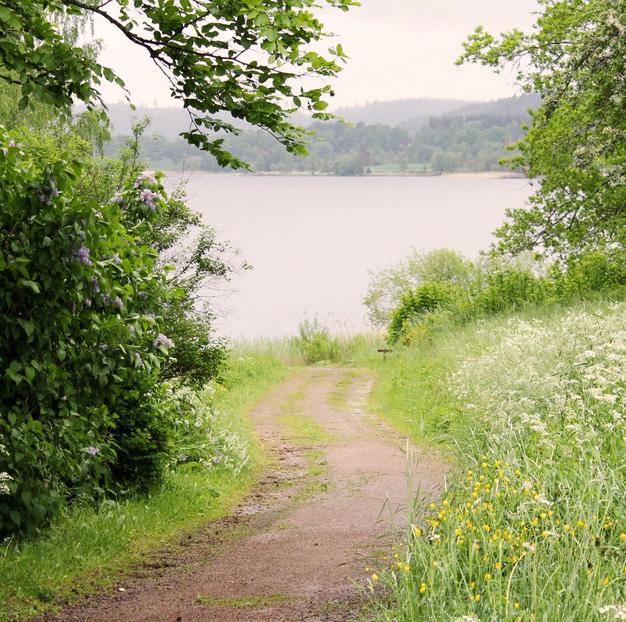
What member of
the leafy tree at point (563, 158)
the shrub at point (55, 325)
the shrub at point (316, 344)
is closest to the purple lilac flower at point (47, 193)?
the shrub at point (55, 325)

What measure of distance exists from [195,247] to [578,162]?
7.26 metres

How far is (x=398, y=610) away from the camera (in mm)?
4848

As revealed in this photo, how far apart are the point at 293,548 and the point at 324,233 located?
83622 mm

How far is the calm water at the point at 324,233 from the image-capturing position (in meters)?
35.9

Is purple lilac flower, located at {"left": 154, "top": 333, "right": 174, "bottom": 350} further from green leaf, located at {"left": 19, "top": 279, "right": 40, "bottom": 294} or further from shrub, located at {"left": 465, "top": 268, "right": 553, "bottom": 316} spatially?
shrub, located at {"left": 465, "top": 268, "right": 553, "bottom": 316}

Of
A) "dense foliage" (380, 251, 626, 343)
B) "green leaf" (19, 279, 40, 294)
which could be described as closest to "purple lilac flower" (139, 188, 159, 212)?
"green leaf" (19, 279, 40, 294)

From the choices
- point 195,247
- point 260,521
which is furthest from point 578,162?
point 260,521

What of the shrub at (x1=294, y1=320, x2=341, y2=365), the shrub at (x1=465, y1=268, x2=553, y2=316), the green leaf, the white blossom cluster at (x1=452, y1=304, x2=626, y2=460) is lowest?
the shrub at (x1=294, y1=320, x2=341, y2=365)

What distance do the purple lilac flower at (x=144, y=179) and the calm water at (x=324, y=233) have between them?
16.3 feet

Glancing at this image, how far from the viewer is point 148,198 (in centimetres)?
866

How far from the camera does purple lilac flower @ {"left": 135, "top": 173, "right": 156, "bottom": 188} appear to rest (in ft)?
28.5

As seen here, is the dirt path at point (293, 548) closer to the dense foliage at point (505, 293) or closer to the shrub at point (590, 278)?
the dense foliage at point (505, 293)

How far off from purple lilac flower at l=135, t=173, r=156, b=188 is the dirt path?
3633 millimetres

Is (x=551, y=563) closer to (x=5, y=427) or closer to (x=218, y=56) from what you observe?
(x=5, y=427)
